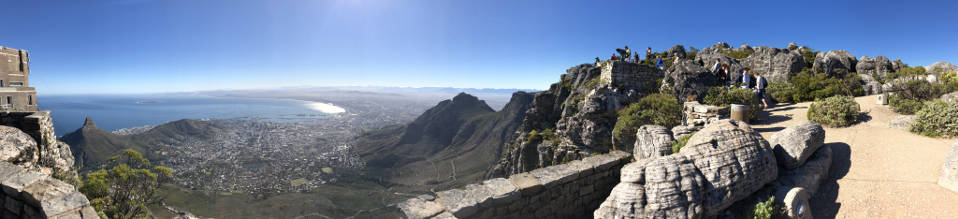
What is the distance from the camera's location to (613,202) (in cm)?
538

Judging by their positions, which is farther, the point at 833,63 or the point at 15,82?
the point at 833,63

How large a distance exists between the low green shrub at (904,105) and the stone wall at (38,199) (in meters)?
19.2

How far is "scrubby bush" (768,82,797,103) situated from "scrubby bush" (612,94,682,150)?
4912 millimetres

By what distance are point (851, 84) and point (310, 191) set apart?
8948cm

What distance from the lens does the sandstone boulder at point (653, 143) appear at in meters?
7.39

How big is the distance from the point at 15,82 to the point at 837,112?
37.9 metres

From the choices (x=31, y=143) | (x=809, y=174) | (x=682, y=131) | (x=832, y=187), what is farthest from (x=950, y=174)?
(x=31, y=143)

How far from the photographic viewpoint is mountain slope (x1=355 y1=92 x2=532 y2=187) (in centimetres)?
9494

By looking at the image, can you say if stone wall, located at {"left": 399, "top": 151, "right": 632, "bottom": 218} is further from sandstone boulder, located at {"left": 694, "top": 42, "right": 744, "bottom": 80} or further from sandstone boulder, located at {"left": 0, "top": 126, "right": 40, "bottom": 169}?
sandstone boulder, located at {"left": 694, "top": 42, "right": 744, "bottom": 80}

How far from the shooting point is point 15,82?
17.2 m

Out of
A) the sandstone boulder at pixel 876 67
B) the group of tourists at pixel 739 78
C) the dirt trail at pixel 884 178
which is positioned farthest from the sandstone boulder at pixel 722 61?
the dirt trail at pixel 884 178

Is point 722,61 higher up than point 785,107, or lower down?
higher up

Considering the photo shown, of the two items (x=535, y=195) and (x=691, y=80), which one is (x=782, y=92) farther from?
(x=535, y=195)

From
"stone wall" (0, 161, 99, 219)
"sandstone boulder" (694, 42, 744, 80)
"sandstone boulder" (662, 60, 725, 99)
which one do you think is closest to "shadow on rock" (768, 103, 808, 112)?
"sandstone boulder" (662, 60, 725, 99)
